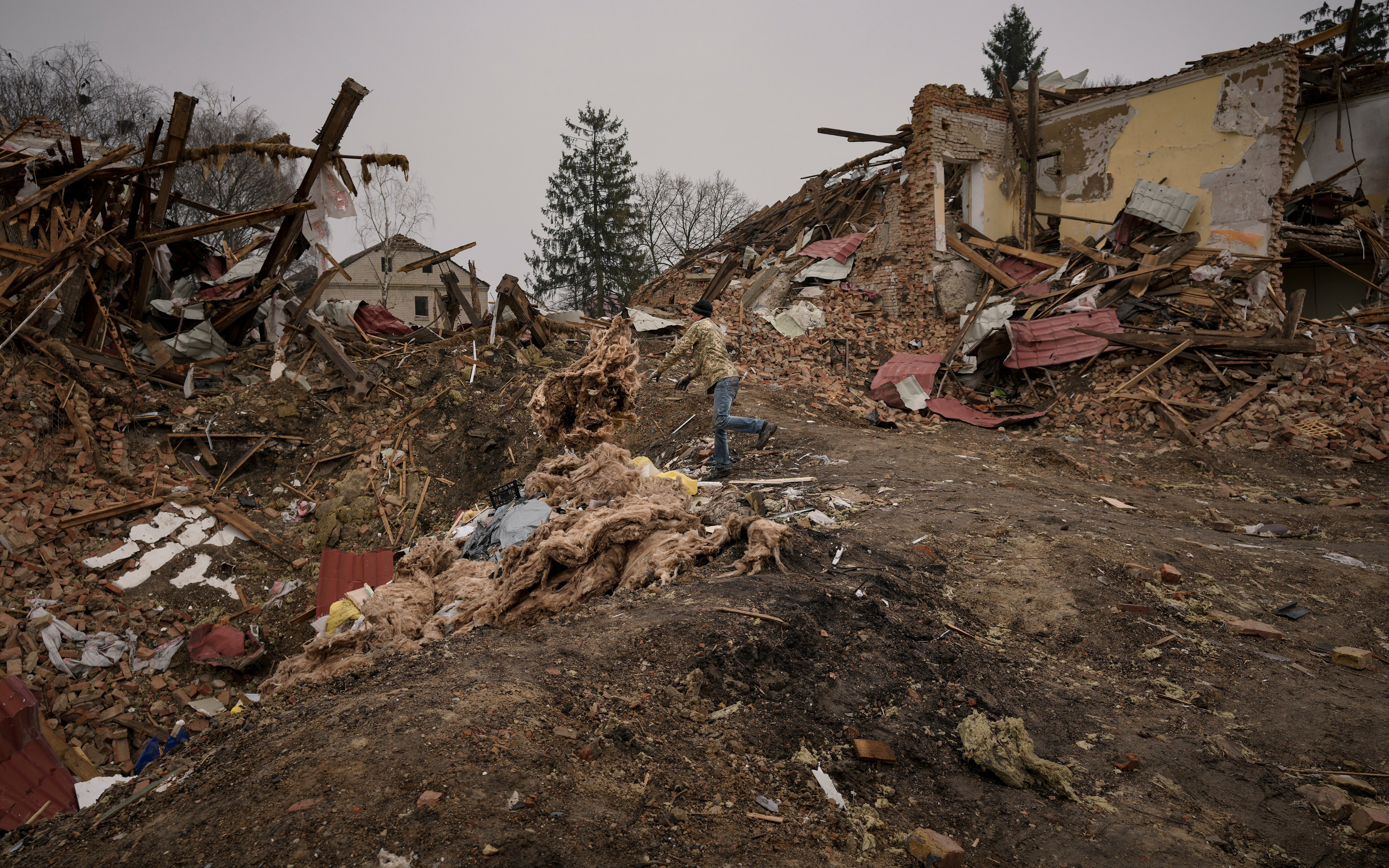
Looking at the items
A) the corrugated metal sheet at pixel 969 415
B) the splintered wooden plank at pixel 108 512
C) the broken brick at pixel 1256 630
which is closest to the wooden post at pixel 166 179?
the splintered wooden plank at pixel 108 512

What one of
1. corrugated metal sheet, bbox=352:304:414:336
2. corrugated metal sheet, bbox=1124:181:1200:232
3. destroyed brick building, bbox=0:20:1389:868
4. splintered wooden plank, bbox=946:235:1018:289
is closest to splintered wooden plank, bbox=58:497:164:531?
destroyed brick building, bbox=0:20:1389:868

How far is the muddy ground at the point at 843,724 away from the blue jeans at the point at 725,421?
2.17 metres

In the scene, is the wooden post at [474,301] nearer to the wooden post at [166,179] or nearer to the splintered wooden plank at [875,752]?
the wooden post at [166,179]

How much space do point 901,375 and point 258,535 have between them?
9.02 m

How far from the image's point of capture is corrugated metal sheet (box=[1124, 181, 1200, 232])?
469 inches

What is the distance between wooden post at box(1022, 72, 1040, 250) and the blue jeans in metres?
9.50

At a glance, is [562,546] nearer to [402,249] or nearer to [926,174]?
Answer: [926,174]

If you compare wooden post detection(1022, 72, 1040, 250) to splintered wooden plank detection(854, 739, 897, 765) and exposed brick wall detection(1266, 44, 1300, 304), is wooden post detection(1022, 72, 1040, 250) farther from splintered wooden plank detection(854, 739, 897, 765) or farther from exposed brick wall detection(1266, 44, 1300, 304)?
splintered wooden plank detection(854, 739, 897, 765)

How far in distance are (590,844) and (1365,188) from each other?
19.7 m

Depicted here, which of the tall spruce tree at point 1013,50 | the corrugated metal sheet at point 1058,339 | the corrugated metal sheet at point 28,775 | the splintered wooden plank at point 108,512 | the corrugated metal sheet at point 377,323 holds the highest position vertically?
the tall spruce tree at point 1013,50

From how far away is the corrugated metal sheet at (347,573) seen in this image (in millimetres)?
6277

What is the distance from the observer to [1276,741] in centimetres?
294

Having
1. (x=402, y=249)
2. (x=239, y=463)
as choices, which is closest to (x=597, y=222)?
(x=402, y=249)

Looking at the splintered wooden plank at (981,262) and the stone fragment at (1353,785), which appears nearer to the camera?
the stone fragment at (1353,785)
